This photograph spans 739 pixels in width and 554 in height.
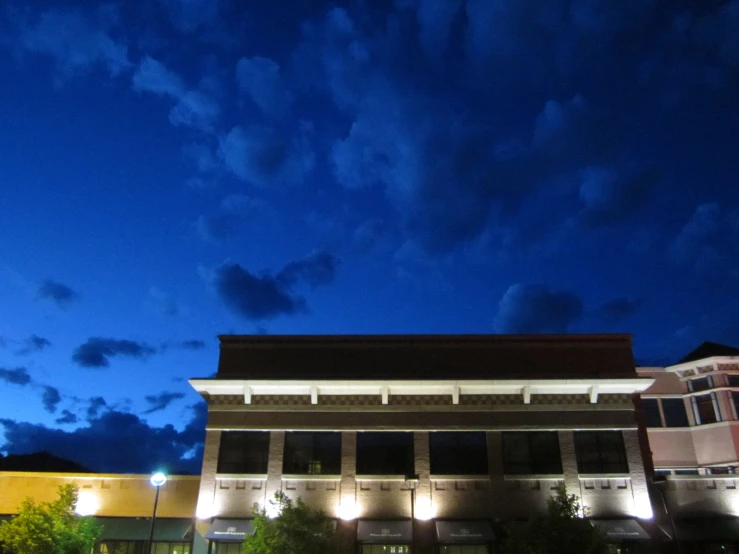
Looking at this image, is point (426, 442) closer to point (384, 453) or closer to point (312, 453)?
point (384, 453)

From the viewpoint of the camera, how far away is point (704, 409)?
35.6 meters

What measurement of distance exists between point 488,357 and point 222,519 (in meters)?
14.6

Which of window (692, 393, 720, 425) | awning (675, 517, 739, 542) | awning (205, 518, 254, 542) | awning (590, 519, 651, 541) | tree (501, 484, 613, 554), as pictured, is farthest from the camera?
window (692, 393, 720, 425)

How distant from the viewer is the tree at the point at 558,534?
24406 millimetres

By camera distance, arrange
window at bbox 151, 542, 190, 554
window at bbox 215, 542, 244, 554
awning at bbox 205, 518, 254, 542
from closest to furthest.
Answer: awning at bbox 205, 518, 254, 542, window at bbox 215, 542, 244, 554, window at bbox 151, 542, 190, 554

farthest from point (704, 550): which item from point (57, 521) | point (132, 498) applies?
point (57, 521)

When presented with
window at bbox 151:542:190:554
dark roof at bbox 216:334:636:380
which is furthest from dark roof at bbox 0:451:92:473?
dark roof at bbox 216:334:636:380

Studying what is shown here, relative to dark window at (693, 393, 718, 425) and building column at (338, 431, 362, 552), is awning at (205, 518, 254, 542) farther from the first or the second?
dark window at (693, 393, 718, 425)

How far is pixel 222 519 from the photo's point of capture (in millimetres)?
28594

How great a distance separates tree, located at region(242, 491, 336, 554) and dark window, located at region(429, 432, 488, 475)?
19.6 feet

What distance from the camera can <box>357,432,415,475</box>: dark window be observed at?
29.3 metres

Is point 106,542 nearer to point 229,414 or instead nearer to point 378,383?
point 229,414

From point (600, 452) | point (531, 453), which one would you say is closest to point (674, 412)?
point (600, 452)

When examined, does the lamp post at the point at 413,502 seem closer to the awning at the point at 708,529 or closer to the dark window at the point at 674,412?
the awning at the point at 708,529
